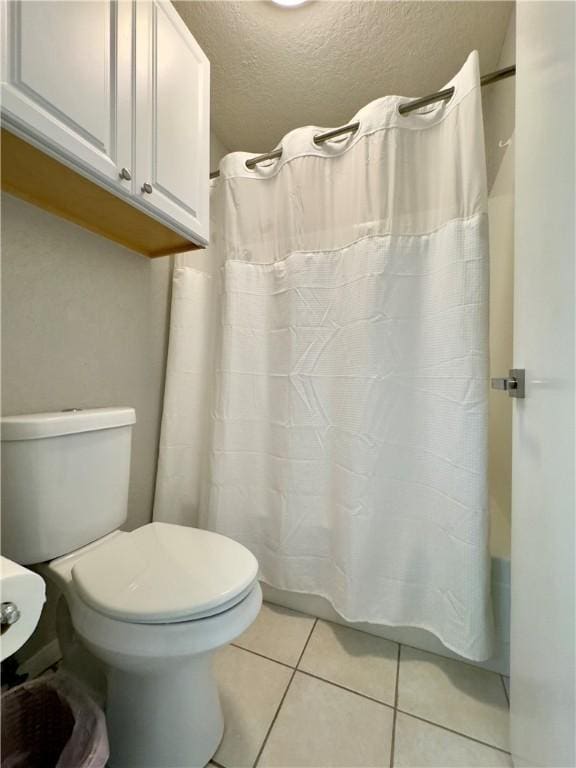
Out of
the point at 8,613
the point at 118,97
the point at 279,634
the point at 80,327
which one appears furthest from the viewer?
A: the point at 279,634

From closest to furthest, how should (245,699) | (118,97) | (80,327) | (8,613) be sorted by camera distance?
(8,613) → (118,97) → (245,699) → (80,327)

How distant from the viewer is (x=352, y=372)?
3.53ft

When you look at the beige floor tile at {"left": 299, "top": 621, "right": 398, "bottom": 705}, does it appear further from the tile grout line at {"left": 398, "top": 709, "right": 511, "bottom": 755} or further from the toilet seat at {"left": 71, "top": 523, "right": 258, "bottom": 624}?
the toilet seat at {"left": 71, "top": 523, "right": 258, "bottom": 624}

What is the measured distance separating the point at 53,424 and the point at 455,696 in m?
1.35

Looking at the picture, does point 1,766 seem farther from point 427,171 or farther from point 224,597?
point 427,171

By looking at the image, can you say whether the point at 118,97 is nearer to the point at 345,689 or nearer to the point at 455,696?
the point at 345,689

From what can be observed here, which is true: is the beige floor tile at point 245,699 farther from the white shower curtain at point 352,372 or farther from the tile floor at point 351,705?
the white shower curtain at point 352,372

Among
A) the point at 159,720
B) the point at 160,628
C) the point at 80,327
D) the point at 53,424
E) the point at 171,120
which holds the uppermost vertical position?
the point at 171,120

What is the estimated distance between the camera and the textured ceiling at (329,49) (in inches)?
42.4

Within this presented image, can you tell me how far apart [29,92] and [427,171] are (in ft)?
3.43

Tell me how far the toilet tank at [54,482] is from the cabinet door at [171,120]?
0.65m

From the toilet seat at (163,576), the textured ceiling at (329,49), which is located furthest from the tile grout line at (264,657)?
the textured ceiling at (329,49)

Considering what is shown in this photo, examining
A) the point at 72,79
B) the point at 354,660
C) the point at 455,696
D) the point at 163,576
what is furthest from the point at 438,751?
the point at 72,79

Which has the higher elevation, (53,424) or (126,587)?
(53,424)
